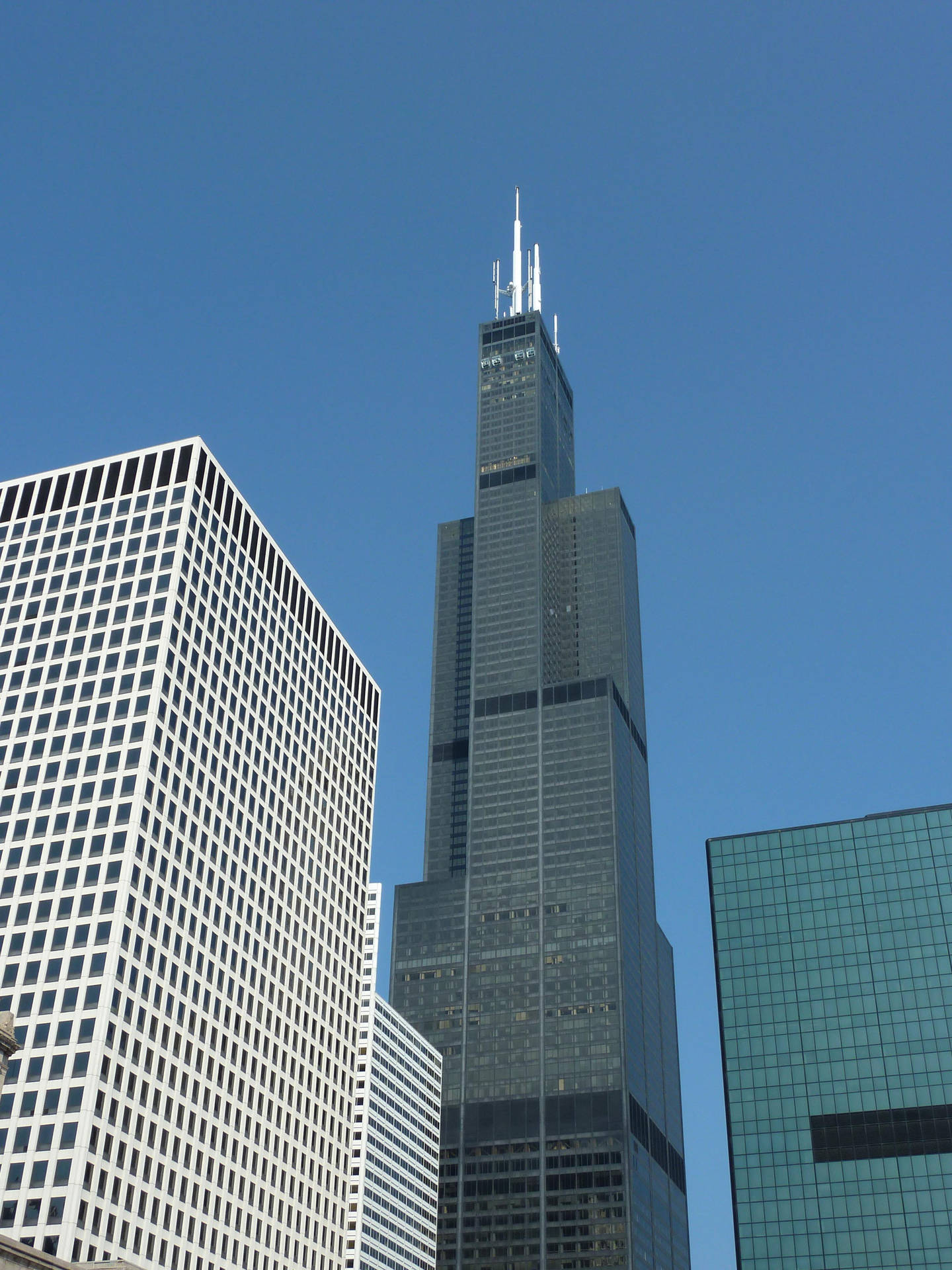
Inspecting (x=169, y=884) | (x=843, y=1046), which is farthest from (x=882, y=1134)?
(x=169, y=884)

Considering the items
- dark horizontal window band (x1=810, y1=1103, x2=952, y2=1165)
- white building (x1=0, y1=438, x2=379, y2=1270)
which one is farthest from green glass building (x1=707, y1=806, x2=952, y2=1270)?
white building (x1=0, y1=438, x2=379, y2=1270)

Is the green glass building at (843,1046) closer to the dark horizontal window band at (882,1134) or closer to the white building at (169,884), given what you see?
the dark horizontal window band at (882,1134)

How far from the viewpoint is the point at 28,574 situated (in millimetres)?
148000

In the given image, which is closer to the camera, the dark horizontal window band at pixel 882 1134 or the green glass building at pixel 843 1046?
the green glass building at pixel 843 1046

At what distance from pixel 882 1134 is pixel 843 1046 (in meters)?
12.1

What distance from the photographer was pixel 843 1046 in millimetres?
184125

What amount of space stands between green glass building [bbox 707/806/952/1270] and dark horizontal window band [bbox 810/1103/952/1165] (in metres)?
0.18

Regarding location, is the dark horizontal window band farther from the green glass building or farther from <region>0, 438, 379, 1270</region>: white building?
<region>0, 438, 379, 1270</region>: white building

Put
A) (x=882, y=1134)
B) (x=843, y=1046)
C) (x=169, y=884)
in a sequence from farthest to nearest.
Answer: (x=843, y=1046), (x=882, y=1134), (x=169, y=884)

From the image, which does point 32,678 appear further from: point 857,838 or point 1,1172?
point 857,838

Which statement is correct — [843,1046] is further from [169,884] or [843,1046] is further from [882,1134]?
[169,884]

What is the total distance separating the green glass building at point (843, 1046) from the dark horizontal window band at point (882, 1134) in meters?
0.18

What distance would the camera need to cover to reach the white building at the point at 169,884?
11450 cm

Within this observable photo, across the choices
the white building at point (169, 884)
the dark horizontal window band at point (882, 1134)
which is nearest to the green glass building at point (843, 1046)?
the dark horizontal window band at point (882, 1134)
